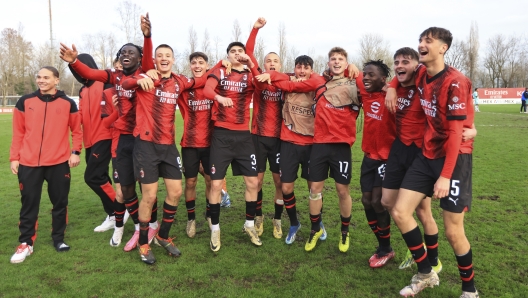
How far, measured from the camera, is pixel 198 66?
5184 millimetres

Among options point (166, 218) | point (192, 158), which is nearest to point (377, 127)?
point (192, 158)

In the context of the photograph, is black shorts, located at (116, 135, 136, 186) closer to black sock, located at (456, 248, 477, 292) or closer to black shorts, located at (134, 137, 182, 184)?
black shorts, located at (134, 137, 182, 184)

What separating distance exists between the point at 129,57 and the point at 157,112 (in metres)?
0.93

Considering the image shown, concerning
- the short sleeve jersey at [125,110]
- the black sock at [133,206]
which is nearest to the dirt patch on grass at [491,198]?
the black sock at [133,206]

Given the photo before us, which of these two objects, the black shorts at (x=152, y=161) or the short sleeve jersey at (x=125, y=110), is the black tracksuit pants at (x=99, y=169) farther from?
the black shorts at (x=152, y=161)

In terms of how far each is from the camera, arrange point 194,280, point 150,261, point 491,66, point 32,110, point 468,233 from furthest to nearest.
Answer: point 491,66 → point 468,233 → point 32,110 → point 150,261 → point 194,280

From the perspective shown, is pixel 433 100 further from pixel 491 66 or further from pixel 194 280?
pixel 491 66

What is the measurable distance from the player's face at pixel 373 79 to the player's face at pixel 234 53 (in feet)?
5.74

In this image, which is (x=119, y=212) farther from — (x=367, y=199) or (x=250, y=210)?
(x=367, y=199)

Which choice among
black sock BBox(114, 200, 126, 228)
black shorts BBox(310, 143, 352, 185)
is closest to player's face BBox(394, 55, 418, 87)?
black shorts BBox(310, 143, 352, 185)

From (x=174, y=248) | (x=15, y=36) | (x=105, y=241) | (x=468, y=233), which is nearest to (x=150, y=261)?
(x=174, y=248)

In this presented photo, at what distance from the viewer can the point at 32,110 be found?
4668 millimetres

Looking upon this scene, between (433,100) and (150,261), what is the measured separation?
359 centimetres

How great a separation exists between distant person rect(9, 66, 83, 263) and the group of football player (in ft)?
0.13
